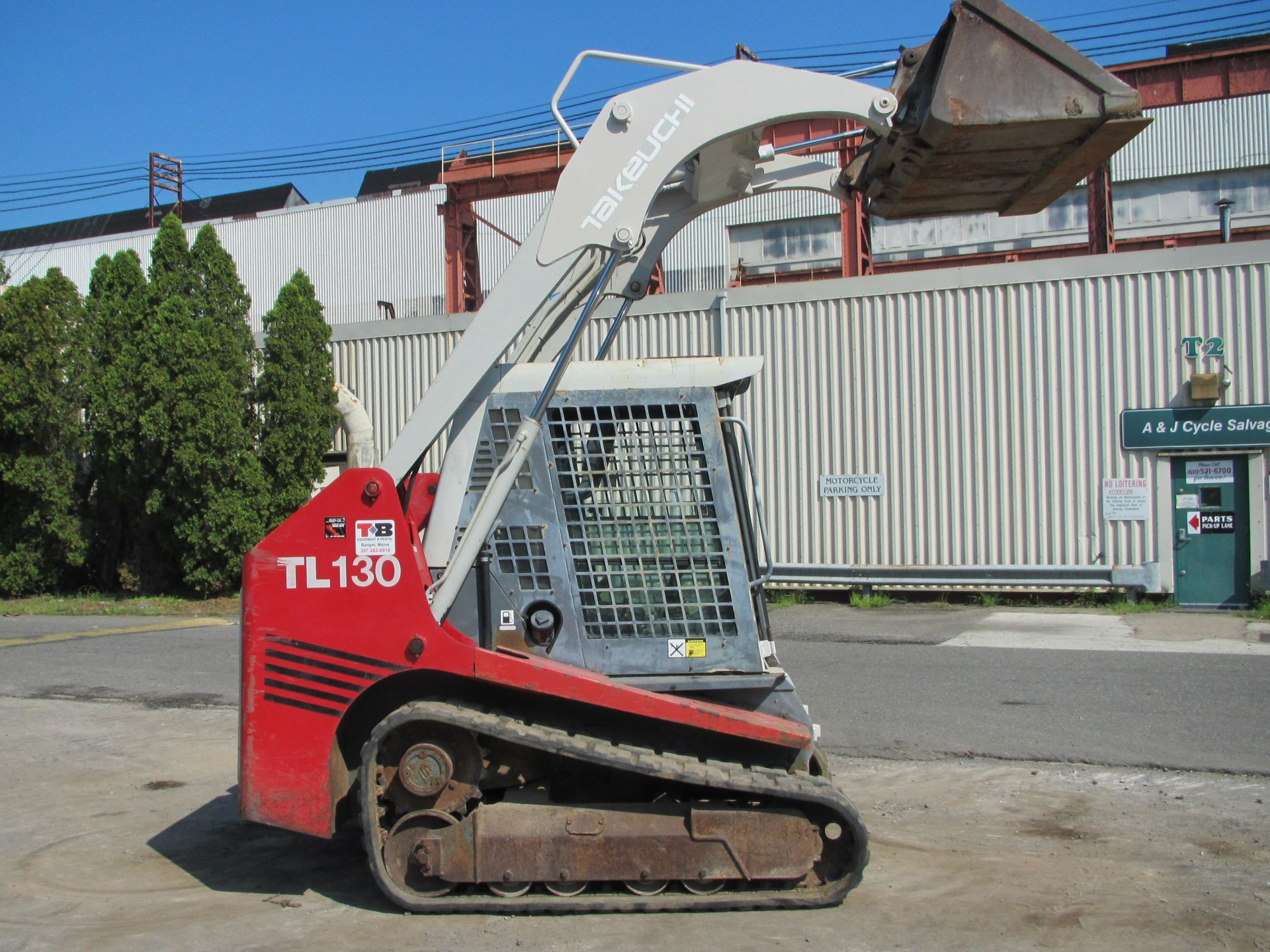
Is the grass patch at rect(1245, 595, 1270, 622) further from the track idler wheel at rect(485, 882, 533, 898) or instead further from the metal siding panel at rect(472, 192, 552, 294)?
the metal siding panel at rect(472, 192, 552, 294)

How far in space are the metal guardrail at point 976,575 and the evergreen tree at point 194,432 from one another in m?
9.61

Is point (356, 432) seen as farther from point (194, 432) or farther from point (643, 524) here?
point (194, 432)

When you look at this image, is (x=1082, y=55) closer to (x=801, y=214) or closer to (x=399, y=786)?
(x=399, y=786)

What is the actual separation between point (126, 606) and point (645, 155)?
17593mm

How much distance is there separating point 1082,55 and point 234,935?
16.7 ft

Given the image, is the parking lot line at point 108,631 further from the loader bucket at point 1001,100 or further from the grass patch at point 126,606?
the loader bucket at point 1001,100

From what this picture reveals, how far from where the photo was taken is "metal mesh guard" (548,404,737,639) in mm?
4922

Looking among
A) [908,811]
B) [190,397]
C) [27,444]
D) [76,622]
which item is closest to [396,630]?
[908,811]

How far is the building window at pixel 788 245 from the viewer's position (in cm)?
3047

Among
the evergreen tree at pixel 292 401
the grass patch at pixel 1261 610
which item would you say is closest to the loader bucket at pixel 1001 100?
the grass patch at pixel 1261 610

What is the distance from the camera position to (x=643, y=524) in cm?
492

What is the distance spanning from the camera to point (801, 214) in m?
30.6

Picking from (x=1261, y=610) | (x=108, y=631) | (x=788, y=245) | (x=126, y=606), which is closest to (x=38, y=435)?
(x=126, y=606)

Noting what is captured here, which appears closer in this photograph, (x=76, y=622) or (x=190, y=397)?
(x=76, y=622)
